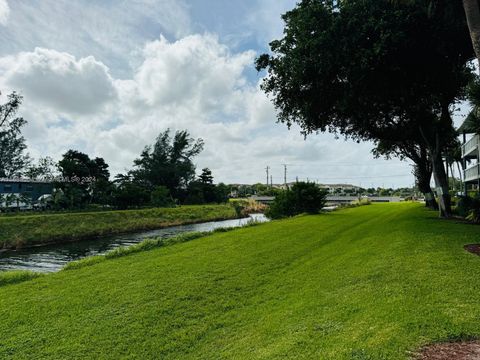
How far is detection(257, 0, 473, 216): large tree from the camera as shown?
42.5 ft

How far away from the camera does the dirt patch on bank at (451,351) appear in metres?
3.72

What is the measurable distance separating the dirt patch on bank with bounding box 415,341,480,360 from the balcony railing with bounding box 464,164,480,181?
24936 millimetres

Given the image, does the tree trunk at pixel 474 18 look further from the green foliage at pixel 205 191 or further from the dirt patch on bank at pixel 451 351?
the green foliage at pixel 205 191

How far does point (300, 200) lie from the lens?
98.6ft

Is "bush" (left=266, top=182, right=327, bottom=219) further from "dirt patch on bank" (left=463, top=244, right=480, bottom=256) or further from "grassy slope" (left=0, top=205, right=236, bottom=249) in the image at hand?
"dirt patch on bank" (left=463, top=244, right=480, bottom=256)

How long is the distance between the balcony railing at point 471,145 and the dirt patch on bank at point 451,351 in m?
24.1

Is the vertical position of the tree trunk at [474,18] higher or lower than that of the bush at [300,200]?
higher

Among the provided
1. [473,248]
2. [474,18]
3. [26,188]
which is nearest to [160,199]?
[26,188]

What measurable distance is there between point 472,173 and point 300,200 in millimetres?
13116

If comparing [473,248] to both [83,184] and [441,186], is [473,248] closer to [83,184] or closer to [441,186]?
[441,186]

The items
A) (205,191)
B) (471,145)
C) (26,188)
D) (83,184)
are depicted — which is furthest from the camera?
(205,191)

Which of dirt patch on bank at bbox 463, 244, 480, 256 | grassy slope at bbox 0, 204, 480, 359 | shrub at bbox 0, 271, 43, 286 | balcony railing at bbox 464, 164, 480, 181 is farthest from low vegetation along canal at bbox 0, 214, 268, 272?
balcony railing at bbox 464, 164, 480, 181

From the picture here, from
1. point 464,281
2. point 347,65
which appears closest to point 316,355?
point 464,281

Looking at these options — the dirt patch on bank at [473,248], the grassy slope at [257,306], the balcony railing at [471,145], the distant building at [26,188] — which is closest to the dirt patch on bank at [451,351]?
the grassy slope at [257,306]
